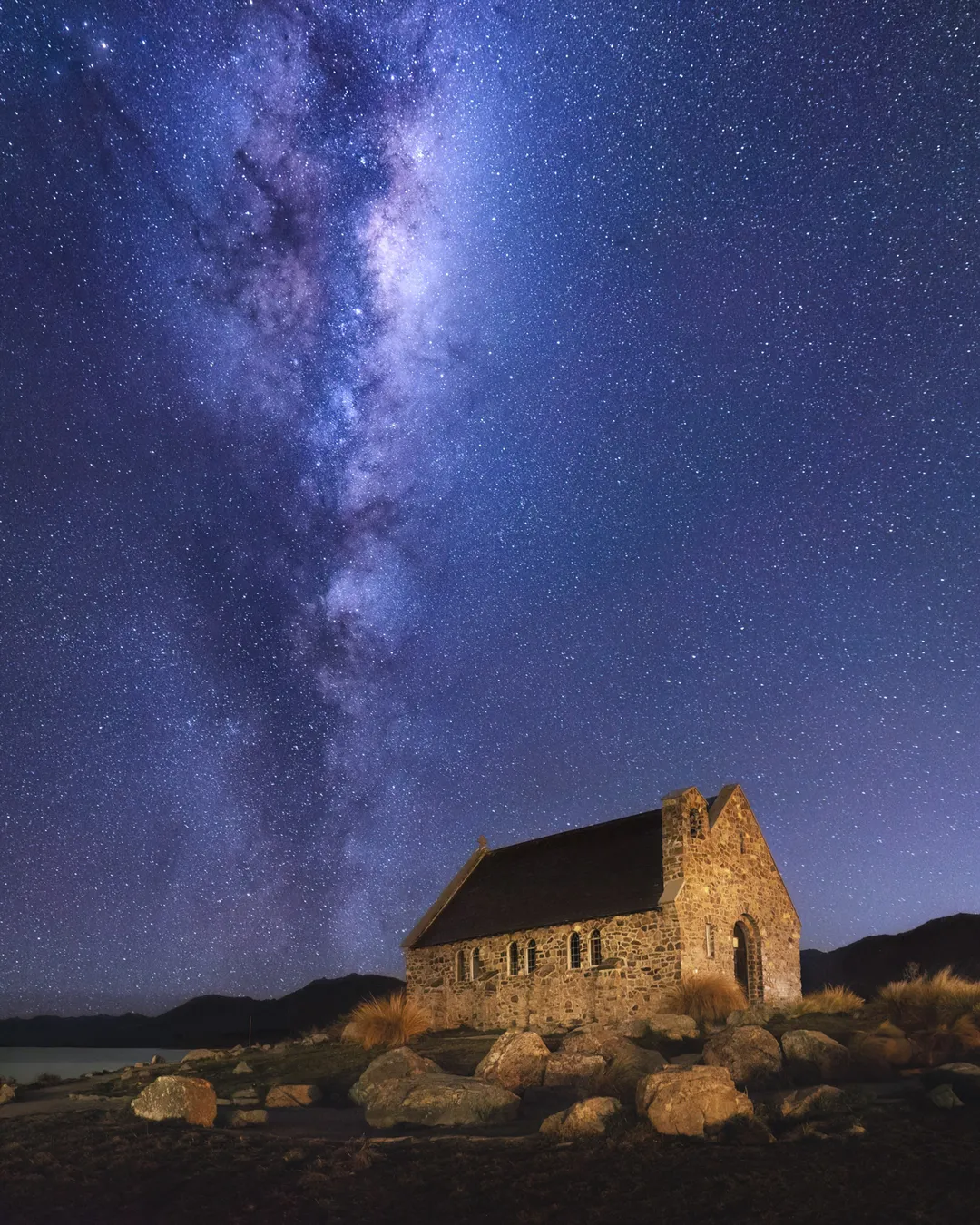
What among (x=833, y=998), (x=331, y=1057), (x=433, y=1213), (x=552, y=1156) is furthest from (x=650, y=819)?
(x=433, y=1213)

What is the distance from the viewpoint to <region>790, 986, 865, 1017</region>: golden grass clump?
28.4 m

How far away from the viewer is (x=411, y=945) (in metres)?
41.3

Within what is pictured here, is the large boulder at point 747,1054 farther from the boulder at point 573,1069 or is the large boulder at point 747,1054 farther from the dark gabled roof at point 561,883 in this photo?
the dark gabled roof at point 561,883

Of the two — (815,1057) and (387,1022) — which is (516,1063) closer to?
(815,1057)

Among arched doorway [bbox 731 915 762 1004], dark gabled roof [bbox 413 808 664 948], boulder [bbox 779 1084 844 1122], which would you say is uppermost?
dark gabled roof [bbox 413 808 664 948]

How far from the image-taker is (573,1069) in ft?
75.8

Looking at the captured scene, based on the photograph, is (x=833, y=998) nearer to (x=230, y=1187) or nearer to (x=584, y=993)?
(x=584, y=993)

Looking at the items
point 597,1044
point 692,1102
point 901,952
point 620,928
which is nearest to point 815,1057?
point 692,1102

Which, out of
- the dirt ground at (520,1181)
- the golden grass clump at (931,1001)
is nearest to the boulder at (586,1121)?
the dirt ground at (520,1181)

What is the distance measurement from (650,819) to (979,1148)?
23.5 m

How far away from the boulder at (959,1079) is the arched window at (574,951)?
1678 centimetres

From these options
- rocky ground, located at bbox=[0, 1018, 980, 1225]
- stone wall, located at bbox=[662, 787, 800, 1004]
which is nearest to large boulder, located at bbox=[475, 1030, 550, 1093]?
rocky ground, located at bbox=[0, 1018, 980, 1225]

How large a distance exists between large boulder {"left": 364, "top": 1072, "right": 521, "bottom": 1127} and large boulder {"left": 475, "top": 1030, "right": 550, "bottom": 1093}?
1324mm

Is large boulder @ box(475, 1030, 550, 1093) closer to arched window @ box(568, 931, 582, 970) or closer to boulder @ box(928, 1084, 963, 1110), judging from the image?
boulder @ box(928, 1084, 963, 1110)
